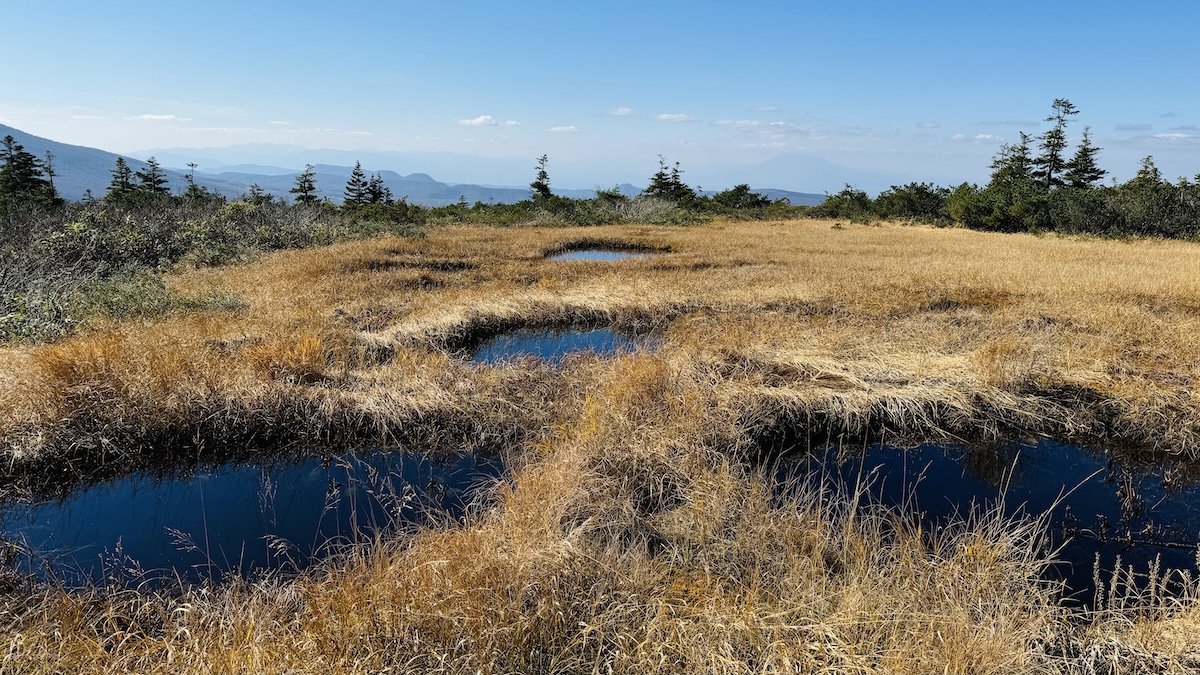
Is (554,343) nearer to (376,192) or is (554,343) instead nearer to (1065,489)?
(1065,489)

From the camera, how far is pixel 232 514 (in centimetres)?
629

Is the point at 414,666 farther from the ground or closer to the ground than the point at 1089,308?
closer to the ground

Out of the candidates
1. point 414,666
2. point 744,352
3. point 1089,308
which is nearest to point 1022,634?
point 414,666

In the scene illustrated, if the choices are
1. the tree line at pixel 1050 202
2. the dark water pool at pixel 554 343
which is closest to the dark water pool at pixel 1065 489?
the dark water pool at pixel 554 343

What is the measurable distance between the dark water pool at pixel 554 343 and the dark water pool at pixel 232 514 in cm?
394

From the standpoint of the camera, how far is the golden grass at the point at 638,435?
3.71m

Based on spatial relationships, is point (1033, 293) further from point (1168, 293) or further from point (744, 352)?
point (744, 352)

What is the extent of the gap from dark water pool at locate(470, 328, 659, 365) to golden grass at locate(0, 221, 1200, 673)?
22.1 inches

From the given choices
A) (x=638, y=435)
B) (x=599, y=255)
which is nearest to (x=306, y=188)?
(x=599, y=255)

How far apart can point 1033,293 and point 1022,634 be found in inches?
553

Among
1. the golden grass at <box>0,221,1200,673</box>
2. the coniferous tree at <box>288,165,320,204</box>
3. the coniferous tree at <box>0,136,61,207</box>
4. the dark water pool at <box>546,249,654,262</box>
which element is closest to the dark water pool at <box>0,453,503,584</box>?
the golden grass at <box>0,221,1200,673</box>

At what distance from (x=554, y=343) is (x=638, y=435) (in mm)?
5824

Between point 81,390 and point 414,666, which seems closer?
point 414,666

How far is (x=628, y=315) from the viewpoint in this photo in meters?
13.8
